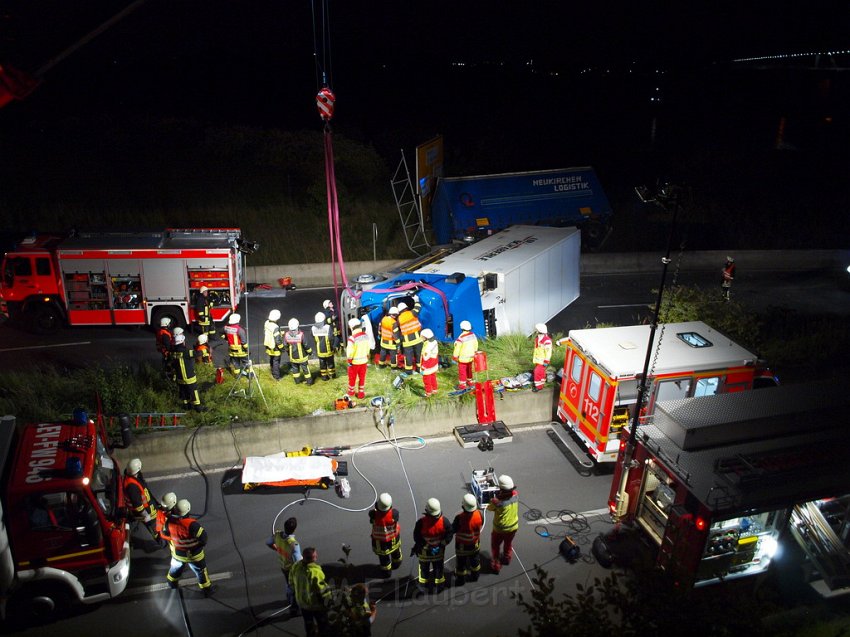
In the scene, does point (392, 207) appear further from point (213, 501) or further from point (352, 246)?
point (213, 501)

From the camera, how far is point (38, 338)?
17.0 metres

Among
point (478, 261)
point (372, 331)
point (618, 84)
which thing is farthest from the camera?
point (618, 84)

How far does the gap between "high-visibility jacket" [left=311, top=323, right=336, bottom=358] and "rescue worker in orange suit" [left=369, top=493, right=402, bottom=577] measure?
16.9 ft

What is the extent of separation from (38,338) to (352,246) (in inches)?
403

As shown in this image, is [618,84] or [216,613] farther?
[618,84]

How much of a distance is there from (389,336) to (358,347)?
3.81ft

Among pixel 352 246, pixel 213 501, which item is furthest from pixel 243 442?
pixel 352 246

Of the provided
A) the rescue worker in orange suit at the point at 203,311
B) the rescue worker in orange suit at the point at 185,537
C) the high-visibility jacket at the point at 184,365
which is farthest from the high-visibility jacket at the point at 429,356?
the rescue worker in orange suit at the point at 203,311

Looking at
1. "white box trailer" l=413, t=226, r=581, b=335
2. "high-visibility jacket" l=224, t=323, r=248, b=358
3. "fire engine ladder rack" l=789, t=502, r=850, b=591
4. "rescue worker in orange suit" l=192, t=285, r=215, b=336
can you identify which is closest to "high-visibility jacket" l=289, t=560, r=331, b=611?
"fire engine ladder rack" l=789, t=502, r=850, b=591

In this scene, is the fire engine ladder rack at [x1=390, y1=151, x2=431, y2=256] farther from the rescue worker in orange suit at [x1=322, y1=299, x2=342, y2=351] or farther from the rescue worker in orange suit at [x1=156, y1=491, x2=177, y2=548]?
the rescue worker in orange suit at [x1=156, y1=491, x2=177, y2=548]

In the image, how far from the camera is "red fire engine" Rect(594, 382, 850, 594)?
8359mm

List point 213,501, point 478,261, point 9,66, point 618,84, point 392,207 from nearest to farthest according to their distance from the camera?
point 9,66 < point 213,501 < point 478,261 < point 392,207 < point 618,84

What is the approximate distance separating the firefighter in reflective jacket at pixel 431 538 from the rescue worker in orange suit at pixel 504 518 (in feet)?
2.33

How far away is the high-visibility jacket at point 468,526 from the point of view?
8625mm
